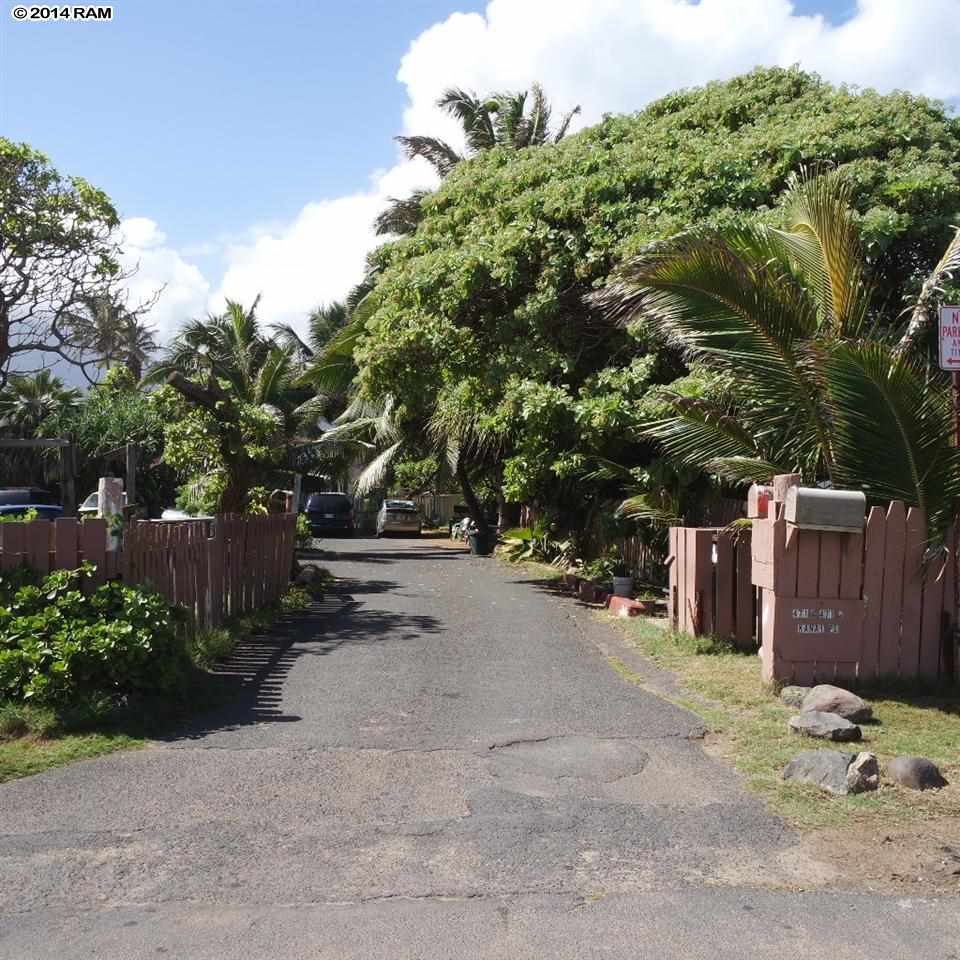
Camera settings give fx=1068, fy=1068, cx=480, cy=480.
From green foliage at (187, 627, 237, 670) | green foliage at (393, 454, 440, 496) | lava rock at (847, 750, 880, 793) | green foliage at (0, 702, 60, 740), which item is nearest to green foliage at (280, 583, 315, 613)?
green foliage at (187, 627, 237, 670)

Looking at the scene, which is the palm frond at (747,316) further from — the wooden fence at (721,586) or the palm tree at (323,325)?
the palm tree at (323,325)

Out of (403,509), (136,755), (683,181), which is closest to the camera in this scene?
(136,755)

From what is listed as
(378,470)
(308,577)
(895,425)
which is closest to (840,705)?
(895,425)

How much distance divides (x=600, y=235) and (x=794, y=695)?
9192mm

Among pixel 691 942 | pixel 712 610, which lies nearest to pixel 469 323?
pixel 712 610

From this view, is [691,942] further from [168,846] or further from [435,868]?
[168,846]

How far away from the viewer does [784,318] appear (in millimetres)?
9945

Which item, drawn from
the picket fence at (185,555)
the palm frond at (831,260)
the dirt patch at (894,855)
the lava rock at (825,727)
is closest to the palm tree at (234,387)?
the picket fence at (185,555)

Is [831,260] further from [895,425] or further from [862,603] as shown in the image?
[862,603]

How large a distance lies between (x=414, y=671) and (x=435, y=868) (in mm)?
4946

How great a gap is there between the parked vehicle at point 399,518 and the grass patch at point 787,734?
87.1 feet

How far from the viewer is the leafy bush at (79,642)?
24.3 ft

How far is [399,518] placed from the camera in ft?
123

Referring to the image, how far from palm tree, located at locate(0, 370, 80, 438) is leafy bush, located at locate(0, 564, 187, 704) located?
2780 cm
